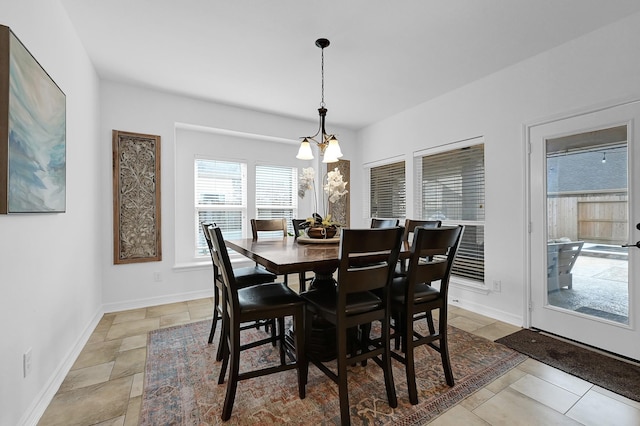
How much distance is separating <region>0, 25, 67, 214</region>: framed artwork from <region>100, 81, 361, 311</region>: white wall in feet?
4.74

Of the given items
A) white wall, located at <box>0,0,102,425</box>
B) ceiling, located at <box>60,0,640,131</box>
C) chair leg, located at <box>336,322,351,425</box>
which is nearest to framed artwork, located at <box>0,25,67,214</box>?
white wall, located at <box>0,0,102,425</box>

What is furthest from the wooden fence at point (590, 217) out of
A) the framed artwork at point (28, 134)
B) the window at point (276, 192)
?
the framed artwork at point (28, 134)

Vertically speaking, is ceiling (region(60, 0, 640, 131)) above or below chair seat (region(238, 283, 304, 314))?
above

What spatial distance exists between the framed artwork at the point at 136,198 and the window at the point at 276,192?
1475 millimetres

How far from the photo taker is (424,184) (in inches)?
161

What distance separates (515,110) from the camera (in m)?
2.95

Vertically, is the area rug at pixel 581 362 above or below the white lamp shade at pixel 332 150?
below

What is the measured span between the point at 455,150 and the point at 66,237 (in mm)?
3988

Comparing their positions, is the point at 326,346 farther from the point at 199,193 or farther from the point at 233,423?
the point at 199,193

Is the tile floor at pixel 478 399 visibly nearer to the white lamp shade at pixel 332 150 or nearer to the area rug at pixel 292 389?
the area rug at pixel 292 389

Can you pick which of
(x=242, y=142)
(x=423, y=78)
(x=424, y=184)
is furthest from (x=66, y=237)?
(x=424, y=184)

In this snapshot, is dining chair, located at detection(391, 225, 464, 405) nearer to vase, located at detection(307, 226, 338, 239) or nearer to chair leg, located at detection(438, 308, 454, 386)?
chair leg, located at detection(438, 308, 454, 386)

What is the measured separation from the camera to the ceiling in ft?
6.97

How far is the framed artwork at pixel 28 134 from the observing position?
132cm
